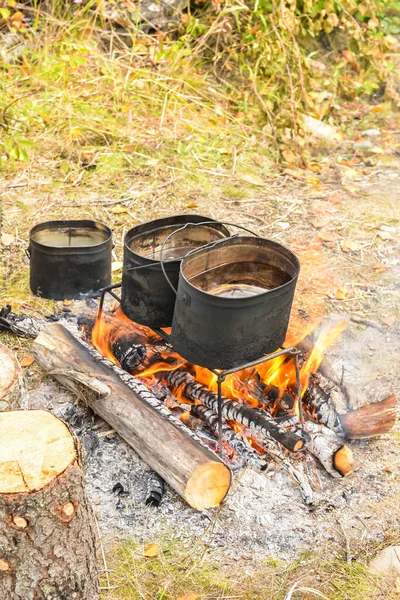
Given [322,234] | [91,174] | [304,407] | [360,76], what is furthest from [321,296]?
[360,76]

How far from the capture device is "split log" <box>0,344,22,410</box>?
2.90 metres

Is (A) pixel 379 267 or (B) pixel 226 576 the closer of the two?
(B) pixel 226 576

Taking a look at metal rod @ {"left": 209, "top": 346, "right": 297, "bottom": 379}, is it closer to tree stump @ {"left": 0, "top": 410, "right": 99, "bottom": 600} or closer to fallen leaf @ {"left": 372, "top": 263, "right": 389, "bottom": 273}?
tree stump @ {"left": 0, "top": 410, "right": 99, "bottom": 600}

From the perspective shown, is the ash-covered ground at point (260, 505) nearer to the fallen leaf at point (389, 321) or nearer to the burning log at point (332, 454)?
the burning log at point (332, 454)

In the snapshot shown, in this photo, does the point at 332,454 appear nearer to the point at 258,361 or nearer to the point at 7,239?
the point at 258,361

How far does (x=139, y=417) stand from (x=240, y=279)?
2.99 ft

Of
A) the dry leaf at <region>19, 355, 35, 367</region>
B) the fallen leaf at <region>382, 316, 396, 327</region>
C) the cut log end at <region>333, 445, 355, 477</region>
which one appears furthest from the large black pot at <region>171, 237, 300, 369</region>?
the fallen leaf at <region>382, 316, 396, 327</region>

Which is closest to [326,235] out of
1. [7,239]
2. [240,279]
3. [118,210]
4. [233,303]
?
[118,210]

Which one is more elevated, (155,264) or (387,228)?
(155,264)

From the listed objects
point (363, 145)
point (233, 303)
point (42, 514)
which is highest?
point (233, 303)

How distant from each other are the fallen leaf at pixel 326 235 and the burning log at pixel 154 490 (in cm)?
301

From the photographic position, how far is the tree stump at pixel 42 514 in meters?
2.27

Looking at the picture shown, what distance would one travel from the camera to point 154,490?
3.10 m

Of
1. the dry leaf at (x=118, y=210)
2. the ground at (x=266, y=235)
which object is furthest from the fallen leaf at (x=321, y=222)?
the dry leaf at (x=118, y=210)
